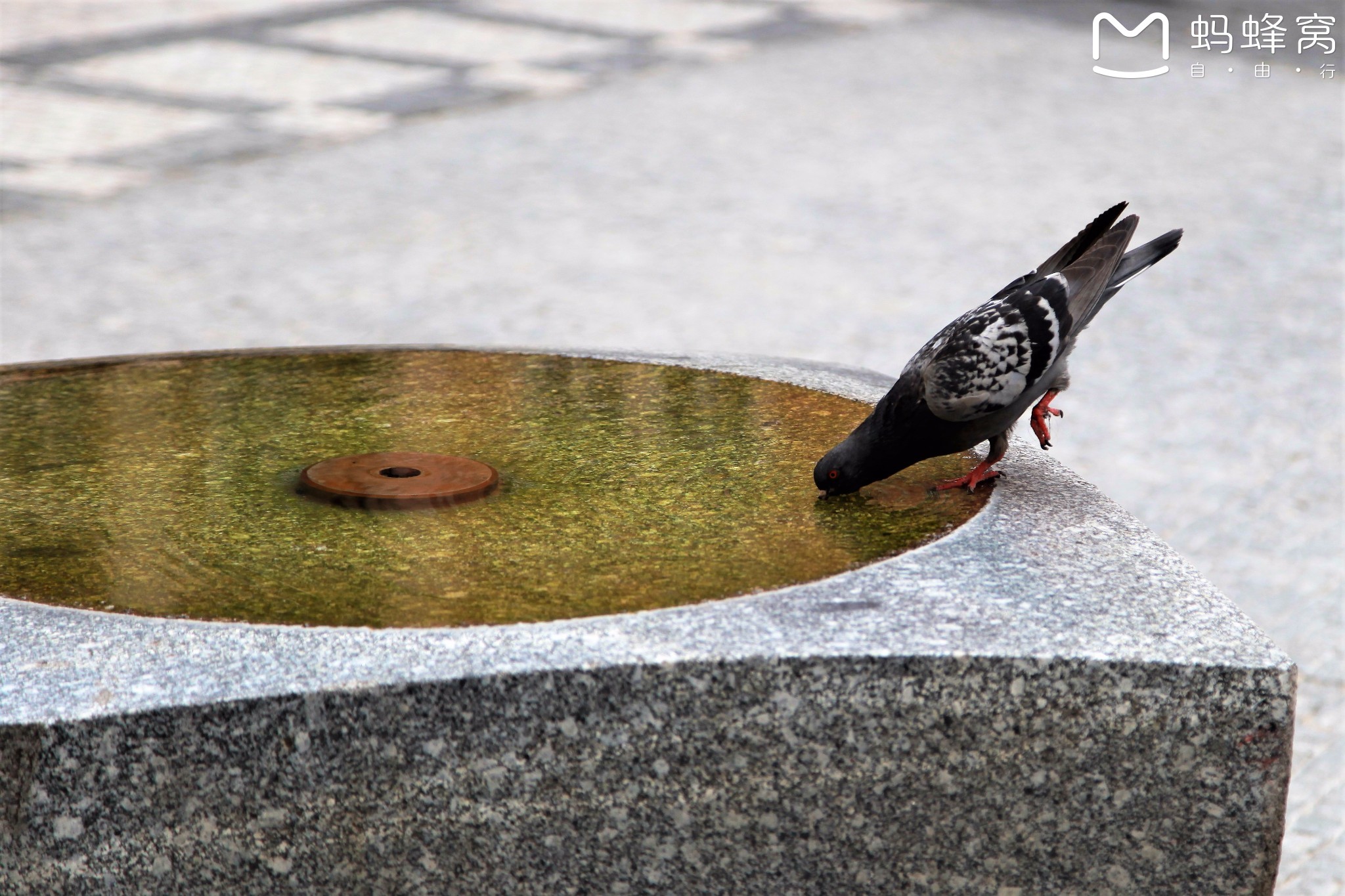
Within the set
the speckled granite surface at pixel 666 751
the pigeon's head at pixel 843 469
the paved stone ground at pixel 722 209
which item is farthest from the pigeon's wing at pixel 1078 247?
the paved stone ground at pixel 722 209

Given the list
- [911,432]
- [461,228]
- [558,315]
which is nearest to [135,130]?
[461,228]

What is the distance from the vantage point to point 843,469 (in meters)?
2.58

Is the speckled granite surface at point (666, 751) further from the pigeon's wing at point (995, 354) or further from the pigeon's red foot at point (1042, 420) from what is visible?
the pigeon's red foot at point (1042, 420)

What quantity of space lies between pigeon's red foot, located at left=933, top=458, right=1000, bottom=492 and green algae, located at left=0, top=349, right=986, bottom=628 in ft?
0.10

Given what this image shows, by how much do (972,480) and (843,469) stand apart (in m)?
0.27

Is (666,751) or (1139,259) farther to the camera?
(1139,259)

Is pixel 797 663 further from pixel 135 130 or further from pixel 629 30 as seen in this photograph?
pixel 629 30

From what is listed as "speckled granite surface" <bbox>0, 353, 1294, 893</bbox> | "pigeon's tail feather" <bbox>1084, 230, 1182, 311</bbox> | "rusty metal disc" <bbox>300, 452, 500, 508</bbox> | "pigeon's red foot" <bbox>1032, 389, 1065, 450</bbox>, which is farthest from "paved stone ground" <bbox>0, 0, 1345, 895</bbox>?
"rusty metal disc" <bbox>300, 452, 500, 508</bbox>

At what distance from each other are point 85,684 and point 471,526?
71cm

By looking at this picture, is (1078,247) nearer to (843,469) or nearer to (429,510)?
(843,469)

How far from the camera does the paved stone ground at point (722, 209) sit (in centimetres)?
532

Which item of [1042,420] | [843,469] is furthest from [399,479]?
[1042,420]

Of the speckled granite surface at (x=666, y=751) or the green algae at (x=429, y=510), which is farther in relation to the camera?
the green algae at (x=429, y=510)

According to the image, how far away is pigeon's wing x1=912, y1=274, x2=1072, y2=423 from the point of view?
2496 mm
